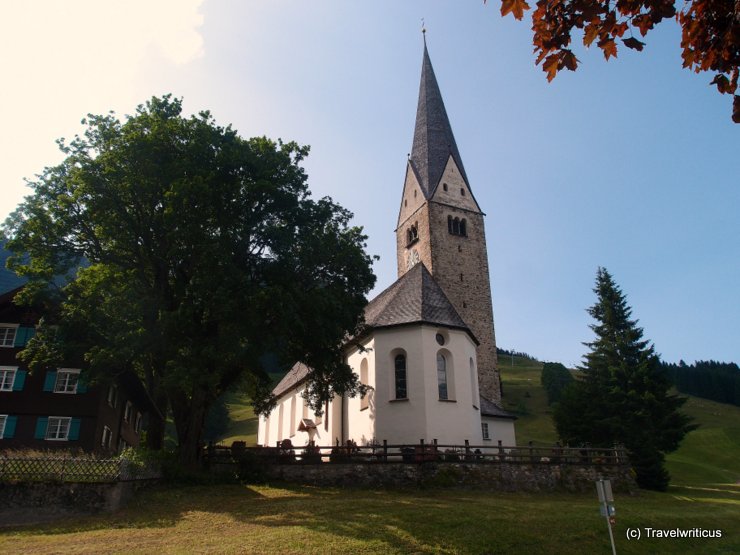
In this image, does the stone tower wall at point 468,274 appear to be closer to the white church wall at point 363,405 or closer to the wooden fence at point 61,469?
the white church wall at point 363,405

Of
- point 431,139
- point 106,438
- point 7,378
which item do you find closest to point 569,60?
point 7,378

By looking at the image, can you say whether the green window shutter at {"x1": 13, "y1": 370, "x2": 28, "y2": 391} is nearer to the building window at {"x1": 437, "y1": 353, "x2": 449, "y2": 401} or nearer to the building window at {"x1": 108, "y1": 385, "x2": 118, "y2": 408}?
the building window at {"x1": 108, "y1": 385, "x2": 118, "y2": 408}

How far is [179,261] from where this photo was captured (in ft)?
72.5

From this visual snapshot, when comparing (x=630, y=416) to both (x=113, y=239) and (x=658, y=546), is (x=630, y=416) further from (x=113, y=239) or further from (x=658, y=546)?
(x=113, y=239)

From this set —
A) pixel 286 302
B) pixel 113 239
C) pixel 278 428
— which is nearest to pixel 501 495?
pixel 286 302

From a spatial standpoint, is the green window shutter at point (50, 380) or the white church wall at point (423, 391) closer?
the green window shutter at point (50, 380)

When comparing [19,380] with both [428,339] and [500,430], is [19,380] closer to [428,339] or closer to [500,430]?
[428,339]

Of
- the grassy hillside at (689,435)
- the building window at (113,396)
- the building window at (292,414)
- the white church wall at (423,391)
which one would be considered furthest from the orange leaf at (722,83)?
the grassy hillside at (689,435)

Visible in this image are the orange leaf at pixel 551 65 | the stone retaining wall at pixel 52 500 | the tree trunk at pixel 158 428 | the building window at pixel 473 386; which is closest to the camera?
the orange leaf at pixel 551 65

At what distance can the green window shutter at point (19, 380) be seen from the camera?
984 inches

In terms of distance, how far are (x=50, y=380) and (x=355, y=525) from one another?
18.7 m

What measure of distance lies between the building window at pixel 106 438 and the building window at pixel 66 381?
2999 mm

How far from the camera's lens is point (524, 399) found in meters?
91.8

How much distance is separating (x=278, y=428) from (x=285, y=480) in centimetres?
2508
